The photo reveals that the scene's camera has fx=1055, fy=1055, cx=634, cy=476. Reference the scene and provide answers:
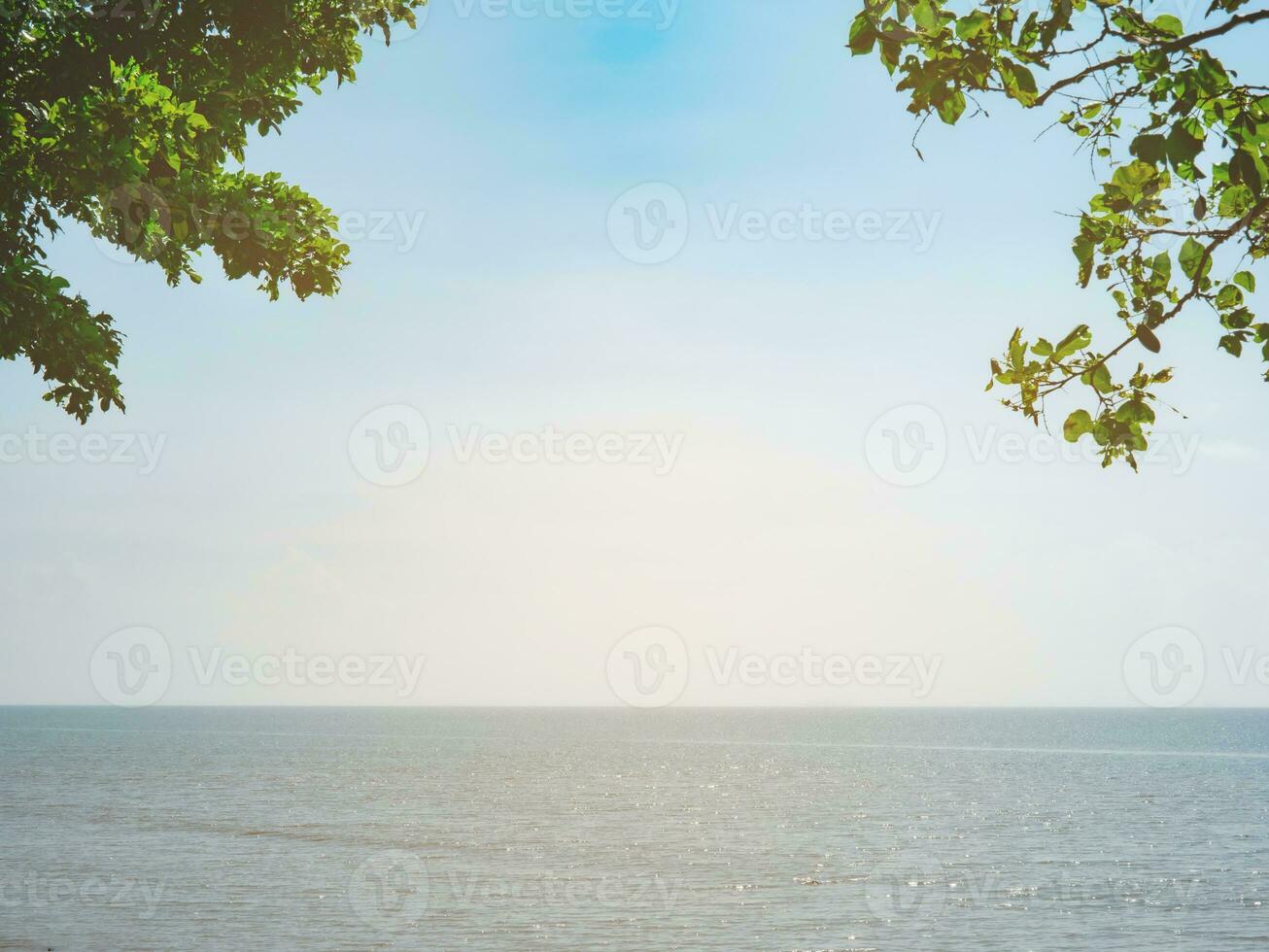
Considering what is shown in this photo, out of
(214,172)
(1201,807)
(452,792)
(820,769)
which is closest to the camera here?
(214,172)

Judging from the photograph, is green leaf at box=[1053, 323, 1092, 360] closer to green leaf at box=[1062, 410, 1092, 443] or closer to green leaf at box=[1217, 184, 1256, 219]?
green leaf at box=[1062, 410, 1092, 443]

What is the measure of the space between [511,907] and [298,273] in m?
34.1

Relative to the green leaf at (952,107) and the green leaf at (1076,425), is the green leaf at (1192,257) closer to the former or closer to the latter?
the green leaf at (1076,425)

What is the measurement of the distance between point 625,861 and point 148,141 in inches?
1949

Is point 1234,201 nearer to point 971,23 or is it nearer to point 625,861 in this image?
point 971,23

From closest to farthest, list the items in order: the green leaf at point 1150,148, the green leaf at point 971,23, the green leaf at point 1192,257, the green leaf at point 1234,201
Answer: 1. the green leaf at point 1150,148
2. the green leaf at point 971,23
3. the green leaf at point 1192,257
4. the green leaf at point 1234,201

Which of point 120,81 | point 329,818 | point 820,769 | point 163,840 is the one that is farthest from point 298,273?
point 820,769

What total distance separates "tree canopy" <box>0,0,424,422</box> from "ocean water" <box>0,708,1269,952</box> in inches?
1141

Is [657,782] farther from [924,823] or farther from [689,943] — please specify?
[689,943]

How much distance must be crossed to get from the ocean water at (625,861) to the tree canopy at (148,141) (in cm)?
2897

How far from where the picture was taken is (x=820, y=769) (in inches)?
4943

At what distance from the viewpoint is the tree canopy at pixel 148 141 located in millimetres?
12406

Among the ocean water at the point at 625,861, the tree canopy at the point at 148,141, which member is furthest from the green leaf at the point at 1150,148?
the ocean water at the point at 625,861

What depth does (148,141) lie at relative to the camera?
12781mm
